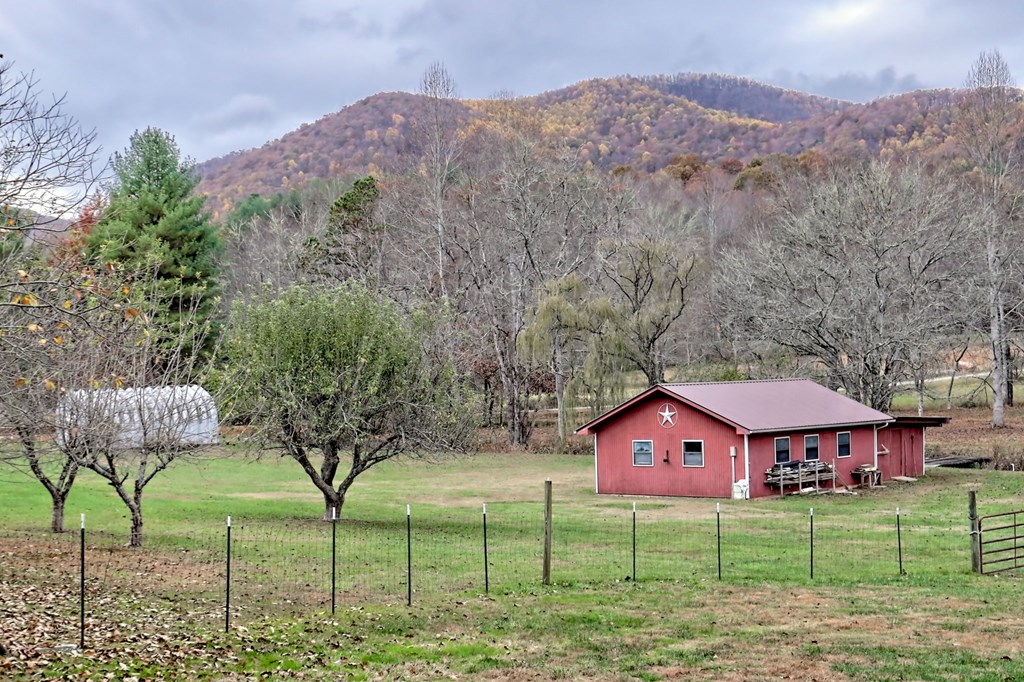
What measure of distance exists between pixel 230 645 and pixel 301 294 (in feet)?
49.8

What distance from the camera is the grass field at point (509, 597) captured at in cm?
1430

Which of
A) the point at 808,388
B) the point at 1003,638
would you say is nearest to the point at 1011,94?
the point at 808,388

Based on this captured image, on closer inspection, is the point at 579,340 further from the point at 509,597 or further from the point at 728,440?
the point at 509,597

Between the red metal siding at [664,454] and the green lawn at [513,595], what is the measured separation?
388 cm

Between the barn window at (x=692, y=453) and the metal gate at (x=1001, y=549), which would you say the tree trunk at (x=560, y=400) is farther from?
the metal gate at (x=1001, y=549)

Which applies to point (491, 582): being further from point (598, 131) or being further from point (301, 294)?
point (598, 131)

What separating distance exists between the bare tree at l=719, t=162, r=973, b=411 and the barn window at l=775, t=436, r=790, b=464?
1274 cm

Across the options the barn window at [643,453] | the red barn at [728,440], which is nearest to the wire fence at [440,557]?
the red barn at [728,440]

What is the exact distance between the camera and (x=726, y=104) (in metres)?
194

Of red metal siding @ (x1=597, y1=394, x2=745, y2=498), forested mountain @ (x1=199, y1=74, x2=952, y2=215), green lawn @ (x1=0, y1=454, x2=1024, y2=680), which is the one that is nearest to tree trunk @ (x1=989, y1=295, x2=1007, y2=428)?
green lawn @ (x1=0, y1=454, x2=1024, y2=680)

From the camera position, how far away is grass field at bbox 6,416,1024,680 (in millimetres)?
14305

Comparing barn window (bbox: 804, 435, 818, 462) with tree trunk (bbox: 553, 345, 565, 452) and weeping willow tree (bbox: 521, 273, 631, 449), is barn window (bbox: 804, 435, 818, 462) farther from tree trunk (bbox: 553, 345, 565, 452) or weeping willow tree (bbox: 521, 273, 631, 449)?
tree trunk (bbox: 553, 345, 565, 452)

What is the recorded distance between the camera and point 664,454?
127 feet

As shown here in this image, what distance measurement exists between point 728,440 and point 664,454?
2.53m
